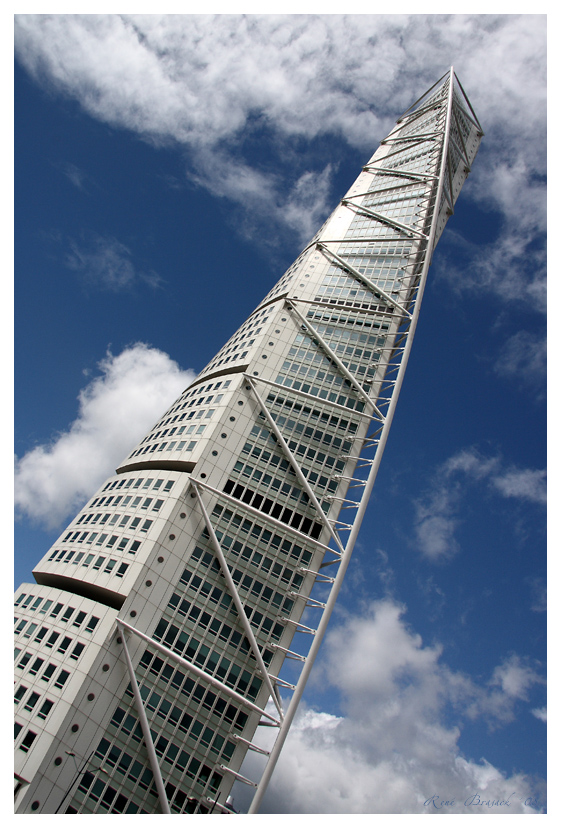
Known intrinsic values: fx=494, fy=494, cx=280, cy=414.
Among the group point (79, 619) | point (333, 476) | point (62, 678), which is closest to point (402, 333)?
point (333, 476)

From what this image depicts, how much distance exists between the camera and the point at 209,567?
4650 cm

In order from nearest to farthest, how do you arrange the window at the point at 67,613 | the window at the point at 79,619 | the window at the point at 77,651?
the window at the point at 77,651 < the window at the point at 79,619 < the window at the point at 67,613

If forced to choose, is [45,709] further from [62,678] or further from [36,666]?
[36,666]

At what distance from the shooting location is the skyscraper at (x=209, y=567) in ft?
121

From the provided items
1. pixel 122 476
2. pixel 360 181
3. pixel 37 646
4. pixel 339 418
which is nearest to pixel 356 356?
pixel 339 418

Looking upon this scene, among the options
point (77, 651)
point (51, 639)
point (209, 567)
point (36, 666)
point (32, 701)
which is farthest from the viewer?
point (209, 567)

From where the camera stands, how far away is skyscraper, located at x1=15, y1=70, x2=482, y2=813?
121ft

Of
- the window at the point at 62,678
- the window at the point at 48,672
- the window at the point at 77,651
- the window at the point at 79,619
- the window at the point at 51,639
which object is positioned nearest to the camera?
the window at the point at 62,678

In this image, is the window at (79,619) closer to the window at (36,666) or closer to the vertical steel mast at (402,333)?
the window at (36,666)

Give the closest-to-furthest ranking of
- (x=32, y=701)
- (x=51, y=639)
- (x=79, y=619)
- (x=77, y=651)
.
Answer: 1. (x=32, y=701)
2. (x=77, y=651)
3. (x=51, y=639)
4. (x=79, y=619)

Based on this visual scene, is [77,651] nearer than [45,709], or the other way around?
[45,709]

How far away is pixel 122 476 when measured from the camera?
5528cm

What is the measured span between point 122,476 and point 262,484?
1605 cm

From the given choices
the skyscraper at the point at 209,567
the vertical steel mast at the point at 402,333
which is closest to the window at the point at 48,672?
the skyscraper at the point at 209,567
